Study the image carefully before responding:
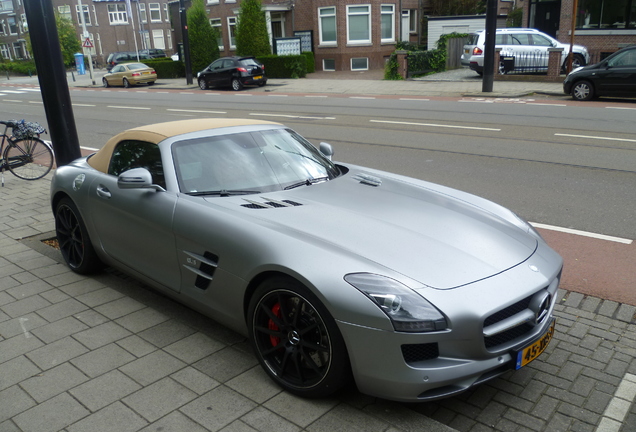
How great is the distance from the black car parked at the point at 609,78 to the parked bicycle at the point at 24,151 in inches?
584

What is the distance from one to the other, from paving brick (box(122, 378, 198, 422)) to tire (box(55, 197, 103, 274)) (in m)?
2.00

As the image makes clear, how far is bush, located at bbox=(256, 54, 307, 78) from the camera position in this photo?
3156 cm

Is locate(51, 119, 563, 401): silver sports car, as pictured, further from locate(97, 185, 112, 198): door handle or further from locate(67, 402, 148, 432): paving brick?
locate(67, 402, 148, 432): paving brick

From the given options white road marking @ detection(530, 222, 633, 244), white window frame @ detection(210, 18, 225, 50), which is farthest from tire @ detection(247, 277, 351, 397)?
white window frame @ detection(210, 18, 225, 50)

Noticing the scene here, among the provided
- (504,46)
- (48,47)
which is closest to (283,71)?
(504,46)

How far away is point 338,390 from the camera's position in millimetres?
3236

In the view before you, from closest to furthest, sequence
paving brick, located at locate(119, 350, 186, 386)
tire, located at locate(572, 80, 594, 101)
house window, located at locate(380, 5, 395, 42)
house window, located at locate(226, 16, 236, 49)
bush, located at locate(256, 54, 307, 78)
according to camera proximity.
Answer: paving brick, located at locate(119, 350, 186, 386) → tire, located at locate(572, 80, 594, 101) → bush, located at locate(256, 54, 307, 78) → house window, located at locate(380, 5, 395, 42) → house window, located at locate(226, 16, 236, 49)

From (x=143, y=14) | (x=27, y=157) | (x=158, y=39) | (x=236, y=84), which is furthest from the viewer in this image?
(x=158, y=39)

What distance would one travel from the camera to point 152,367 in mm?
3580

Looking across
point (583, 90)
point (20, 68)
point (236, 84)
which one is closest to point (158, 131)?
point (583, 90)

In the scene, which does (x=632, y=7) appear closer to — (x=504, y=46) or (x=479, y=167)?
(x=504, y=46)

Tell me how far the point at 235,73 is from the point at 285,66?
514 cm

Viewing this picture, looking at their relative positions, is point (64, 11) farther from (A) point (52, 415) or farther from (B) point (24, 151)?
(A) point (52, 415)

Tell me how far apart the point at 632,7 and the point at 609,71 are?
13.5m
